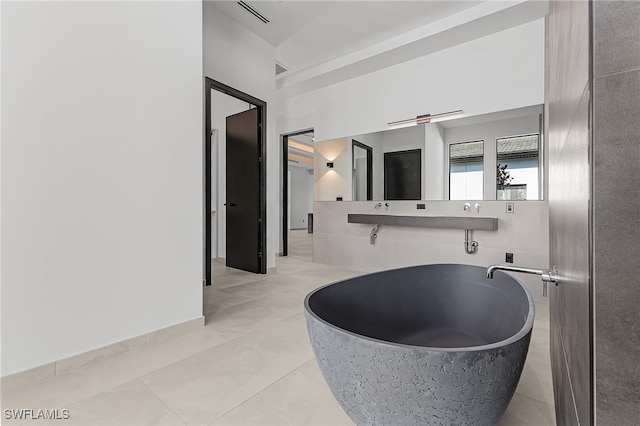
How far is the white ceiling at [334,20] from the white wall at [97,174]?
1443 millimetres

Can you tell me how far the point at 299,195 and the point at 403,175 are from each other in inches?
349

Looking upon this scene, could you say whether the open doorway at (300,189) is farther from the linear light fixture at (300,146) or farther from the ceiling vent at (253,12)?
the ceiling vent at (253,12)

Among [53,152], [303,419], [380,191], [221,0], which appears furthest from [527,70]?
[53,152]

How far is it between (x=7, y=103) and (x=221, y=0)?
2.47m

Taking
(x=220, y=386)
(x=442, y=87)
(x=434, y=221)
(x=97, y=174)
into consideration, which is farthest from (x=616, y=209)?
(x=442, y=87)

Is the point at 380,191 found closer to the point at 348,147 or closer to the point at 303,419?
the point at 348,147

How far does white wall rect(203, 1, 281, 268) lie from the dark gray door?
0.56 feet

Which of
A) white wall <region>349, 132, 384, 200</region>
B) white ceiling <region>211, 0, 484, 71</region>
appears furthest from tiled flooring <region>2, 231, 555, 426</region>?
white ceiling <region>211, 0, 484, 71</region>

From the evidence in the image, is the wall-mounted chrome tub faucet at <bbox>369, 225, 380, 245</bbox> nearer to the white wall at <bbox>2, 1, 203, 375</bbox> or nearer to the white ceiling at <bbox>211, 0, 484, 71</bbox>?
the white ceiling at <bbox>211, 0, 484, 71</bbox>

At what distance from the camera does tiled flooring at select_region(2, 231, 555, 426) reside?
4.22ft

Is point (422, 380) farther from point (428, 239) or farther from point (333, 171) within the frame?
point (333, 171)

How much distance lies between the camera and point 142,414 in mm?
1292

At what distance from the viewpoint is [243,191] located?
4285mm

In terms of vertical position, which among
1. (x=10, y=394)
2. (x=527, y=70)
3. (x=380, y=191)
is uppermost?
(x=527, y=70)
